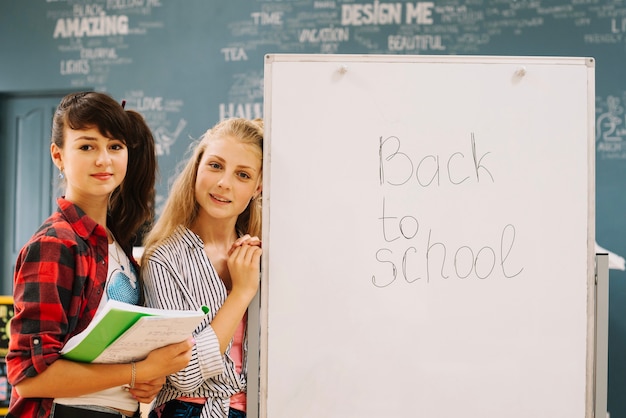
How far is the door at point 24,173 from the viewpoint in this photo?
3.49 meters

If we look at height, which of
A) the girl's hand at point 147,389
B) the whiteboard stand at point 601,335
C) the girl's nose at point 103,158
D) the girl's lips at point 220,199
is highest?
the girl's nose at point 103,158

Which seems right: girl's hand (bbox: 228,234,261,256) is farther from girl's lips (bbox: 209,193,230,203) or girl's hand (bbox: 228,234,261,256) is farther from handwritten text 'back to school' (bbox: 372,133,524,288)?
handwritten text 'back to school' (bbox: 372,133,524,288)

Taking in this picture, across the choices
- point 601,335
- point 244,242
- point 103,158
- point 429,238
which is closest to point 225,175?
point 244,242

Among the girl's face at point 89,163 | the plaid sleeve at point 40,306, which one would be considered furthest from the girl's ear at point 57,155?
the plaid sleeve at point 40,306

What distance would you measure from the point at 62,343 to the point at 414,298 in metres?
0.76

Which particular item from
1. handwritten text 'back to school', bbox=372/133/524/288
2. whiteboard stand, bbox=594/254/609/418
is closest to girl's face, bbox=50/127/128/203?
handwritten text 'back to school', bbox=372/133/524/288

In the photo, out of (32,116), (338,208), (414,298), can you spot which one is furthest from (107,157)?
(32,116)

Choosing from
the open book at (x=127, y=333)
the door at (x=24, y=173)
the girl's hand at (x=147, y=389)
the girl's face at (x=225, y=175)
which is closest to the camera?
the open book at (x=127, y=333)

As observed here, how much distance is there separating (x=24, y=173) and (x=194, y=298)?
267 cm

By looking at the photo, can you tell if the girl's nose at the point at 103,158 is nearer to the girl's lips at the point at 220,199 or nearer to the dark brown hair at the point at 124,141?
the dark brown hair at the point at 124,141

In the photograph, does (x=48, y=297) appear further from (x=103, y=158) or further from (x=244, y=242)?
(x=244, y=242)

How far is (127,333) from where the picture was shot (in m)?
1.12

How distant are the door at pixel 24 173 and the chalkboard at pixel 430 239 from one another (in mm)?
2644

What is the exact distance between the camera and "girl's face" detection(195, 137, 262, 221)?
137cm
